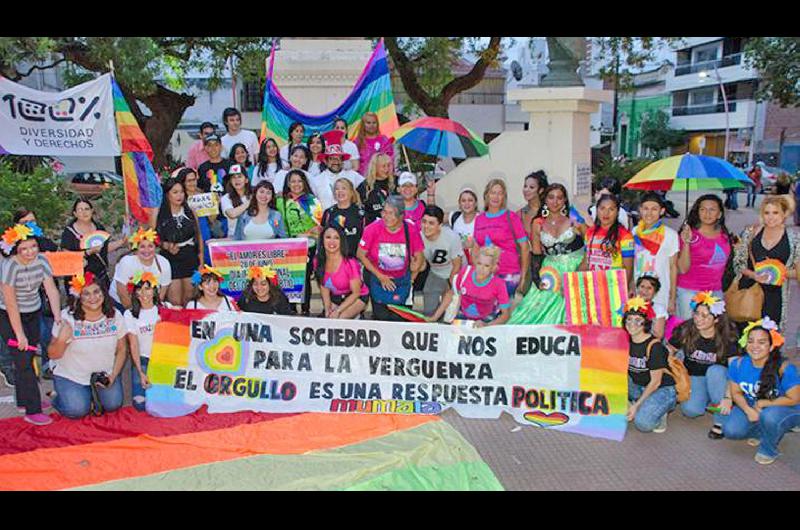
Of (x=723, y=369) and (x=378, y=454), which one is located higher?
(x=723, y=369)

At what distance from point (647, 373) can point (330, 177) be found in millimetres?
4062

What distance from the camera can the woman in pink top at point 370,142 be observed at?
29.1 ft

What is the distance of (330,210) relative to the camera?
6.79 m

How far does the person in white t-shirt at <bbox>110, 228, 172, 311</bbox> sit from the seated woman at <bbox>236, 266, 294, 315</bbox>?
2.70ft

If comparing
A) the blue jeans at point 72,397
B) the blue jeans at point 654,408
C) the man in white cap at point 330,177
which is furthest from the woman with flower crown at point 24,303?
the blue jeans at point 654,408

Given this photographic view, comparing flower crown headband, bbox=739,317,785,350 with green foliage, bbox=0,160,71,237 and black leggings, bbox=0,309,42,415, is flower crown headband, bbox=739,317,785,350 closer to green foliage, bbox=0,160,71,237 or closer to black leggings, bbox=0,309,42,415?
black leggings, bbox=0,309,42,415

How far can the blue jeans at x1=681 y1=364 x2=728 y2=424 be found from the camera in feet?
17.2

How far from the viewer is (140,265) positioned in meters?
6.13

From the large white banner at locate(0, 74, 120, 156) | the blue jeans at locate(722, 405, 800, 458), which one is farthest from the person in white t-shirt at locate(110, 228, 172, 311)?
the blue jeans at locate(722, 405, 800, 458)

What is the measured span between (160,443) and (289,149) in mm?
4281

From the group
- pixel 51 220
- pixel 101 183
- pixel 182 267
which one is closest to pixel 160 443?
pixel 182 267

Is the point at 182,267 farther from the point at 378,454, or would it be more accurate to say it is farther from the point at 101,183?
the point at 101,183

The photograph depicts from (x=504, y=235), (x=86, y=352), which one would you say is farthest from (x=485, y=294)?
(x=86, y=352)

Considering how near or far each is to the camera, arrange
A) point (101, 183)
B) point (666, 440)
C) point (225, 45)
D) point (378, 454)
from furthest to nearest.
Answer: point (101, 183), point (225, 45), point (666, 440), point (378, 454)
